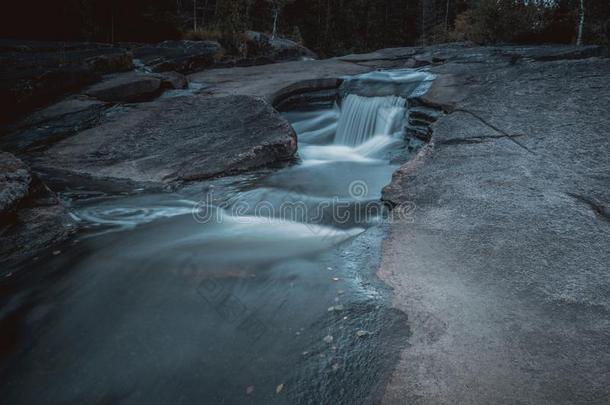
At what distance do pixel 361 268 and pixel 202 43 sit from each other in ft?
37.0

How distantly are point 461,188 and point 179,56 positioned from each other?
29.0ft

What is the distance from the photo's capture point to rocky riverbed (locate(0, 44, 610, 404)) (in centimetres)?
172

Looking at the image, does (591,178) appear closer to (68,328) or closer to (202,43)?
(68,328)

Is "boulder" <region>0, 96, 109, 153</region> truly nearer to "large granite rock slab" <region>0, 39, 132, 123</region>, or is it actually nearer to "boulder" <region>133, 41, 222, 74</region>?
"large granite rock slab" <region>0, 39, 132, 123</region>

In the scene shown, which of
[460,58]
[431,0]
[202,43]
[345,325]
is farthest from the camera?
[431,0]

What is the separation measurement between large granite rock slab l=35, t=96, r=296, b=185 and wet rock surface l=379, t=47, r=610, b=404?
213 centimetres

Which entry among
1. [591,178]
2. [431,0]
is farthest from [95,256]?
[431,0]

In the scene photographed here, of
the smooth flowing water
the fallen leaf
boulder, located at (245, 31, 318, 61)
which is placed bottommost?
the smooth flowing water

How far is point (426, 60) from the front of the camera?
9312 mm

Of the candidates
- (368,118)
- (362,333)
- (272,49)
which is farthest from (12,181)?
(272,49)

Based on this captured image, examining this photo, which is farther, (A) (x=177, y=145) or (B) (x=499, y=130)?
(A) (x=177, y=145)

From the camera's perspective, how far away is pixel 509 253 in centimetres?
245

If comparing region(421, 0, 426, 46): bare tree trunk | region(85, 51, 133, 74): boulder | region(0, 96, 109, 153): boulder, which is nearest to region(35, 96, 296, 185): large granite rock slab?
region(0, 96, 109, 153): boulder

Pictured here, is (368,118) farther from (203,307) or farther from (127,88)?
(203,307)
